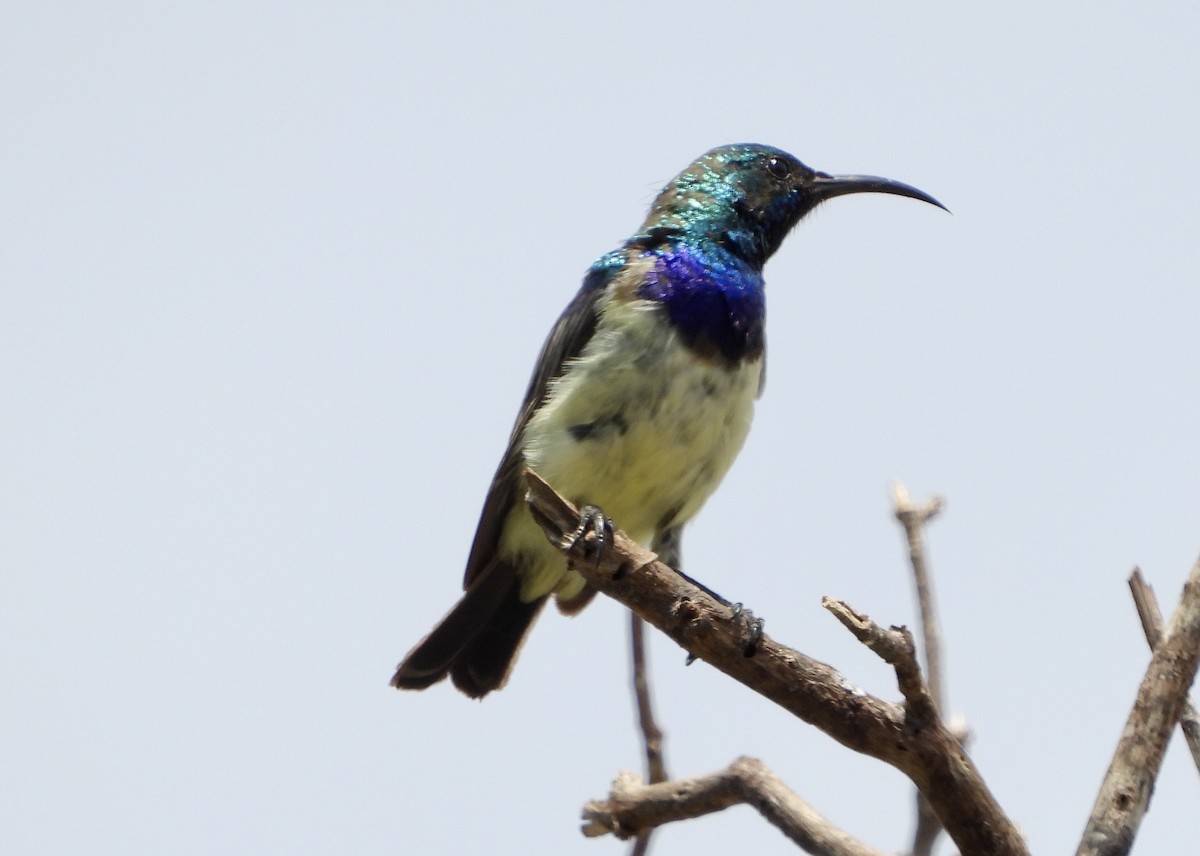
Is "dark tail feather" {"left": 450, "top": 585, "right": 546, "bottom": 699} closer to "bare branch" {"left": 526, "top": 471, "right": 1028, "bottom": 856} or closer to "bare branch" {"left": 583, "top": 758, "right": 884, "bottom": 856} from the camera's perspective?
"bare branch" {"left": 583, "top": 758, "right": 884, "bottom": 856}

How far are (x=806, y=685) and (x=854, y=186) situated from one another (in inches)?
137

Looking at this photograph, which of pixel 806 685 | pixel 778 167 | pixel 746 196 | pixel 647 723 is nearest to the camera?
pixel 806 685

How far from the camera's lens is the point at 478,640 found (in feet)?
19.5

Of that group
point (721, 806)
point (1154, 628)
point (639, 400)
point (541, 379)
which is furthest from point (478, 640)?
point (1154, 628)

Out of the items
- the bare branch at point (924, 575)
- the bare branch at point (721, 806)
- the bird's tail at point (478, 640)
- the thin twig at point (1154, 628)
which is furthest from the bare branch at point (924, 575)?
the bird's tail at point (478, 640)

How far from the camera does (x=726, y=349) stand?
5.40 metres

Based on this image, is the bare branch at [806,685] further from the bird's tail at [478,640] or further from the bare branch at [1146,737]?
the bird's tail at [478,640]

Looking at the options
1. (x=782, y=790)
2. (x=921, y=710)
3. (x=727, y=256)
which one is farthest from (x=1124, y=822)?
(x=727, y=256)

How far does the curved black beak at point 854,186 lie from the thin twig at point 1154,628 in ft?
10.5

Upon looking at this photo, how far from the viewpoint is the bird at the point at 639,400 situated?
17.3 ft

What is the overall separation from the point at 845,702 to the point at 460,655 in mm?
2545

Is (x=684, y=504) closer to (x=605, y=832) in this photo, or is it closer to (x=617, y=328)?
(x=617, y=328)

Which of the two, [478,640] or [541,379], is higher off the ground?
[541,379]

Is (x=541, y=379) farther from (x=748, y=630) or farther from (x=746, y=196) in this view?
(x=748, y=630)
